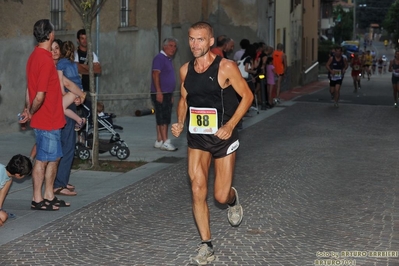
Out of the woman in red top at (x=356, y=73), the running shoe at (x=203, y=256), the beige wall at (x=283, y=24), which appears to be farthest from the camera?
the woman in red top at (x=356, y=73)

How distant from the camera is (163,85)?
611 inches

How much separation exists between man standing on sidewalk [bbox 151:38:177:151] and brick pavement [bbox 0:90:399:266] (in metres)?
1.31

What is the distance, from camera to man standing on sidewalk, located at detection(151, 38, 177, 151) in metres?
15.3

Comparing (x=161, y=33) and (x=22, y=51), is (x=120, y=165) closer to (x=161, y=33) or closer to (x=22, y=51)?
(x=22, y=51)

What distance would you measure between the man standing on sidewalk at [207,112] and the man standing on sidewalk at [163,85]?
690 cm

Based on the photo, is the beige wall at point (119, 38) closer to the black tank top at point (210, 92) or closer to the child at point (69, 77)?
the child at point (69, 77)

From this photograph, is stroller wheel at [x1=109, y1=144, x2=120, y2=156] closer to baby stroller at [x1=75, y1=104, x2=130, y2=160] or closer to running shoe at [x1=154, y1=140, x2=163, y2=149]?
baby stroller at [x1=75, y1=104, x2=130, y2=160]

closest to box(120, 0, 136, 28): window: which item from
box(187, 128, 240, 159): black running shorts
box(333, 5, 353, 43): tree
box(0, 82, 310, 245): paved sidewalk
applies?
box(0, 82, 310, 245): paved sidewalk

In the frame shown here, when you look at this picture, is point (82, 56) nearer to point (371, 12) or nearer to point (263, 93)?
point (263, 93)

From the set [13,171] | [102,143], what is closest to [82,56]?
[102,143]

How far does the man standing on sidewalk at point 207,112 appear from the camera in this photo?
8.13 metres

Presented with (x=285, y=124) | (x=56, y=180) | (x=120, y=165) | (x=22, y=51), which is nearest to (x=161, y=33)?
(x=285, y=124)

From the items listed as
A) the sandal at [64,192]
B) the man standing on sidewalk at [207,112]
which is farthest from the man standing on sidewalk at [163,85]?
the man standing on sidewalk at [207,112]

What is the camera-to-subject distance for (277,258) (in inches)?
319
